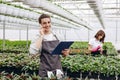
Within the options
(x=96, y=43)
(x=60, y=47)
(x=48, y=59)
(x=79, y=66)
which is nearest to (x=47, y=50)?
(x=48, y=59)

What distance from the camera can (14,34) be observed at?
1571 inches

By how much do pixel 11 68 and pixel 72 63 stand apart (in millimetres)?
1346

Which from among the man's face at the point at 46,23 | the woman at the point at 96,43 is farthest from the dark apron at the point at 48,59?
the woman at the point at 96,43

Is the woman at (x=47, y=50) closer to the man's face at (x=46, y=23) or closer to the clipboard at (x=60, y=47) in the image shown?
the man's face at (x=46, y=23)

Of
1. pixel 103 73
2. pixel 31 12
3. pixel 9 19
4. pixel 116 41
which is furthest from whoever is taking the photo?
pixel 116 41

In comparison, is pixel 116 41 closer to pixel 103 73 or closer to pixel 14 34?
pixel 14 34

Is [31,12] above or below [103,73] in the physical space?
above

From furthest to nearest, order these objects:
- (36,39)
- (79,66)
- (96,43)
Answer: (96,43) < (79,66) < (36,39)

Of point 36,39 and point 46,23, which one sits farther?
point 36,39

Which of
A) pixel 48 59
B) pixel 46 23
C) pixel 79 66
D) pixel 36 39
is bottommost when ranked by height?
pixel 79 66

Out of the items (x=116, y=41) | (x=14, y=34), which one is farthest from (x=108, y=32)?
(x=14, y=34)

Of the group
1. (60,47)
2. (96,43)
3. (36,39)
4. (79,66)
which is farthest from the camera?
(96,43)

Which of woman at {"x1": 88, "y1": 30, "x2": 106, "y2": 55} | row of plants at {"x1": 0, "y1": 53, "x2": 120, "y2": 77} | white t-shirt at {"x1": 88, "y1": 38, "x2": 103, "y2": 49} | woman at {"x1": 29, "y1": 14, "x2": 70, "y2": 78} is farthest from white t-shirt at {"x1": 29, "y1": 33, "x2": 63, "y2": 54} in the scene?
white t-shirt at {"x1": 88, "y1": 38, "x2": 103, "y2": 49}

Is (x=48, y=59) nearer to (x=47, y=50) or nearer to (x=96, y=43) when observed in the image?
(x=47, y=50)
